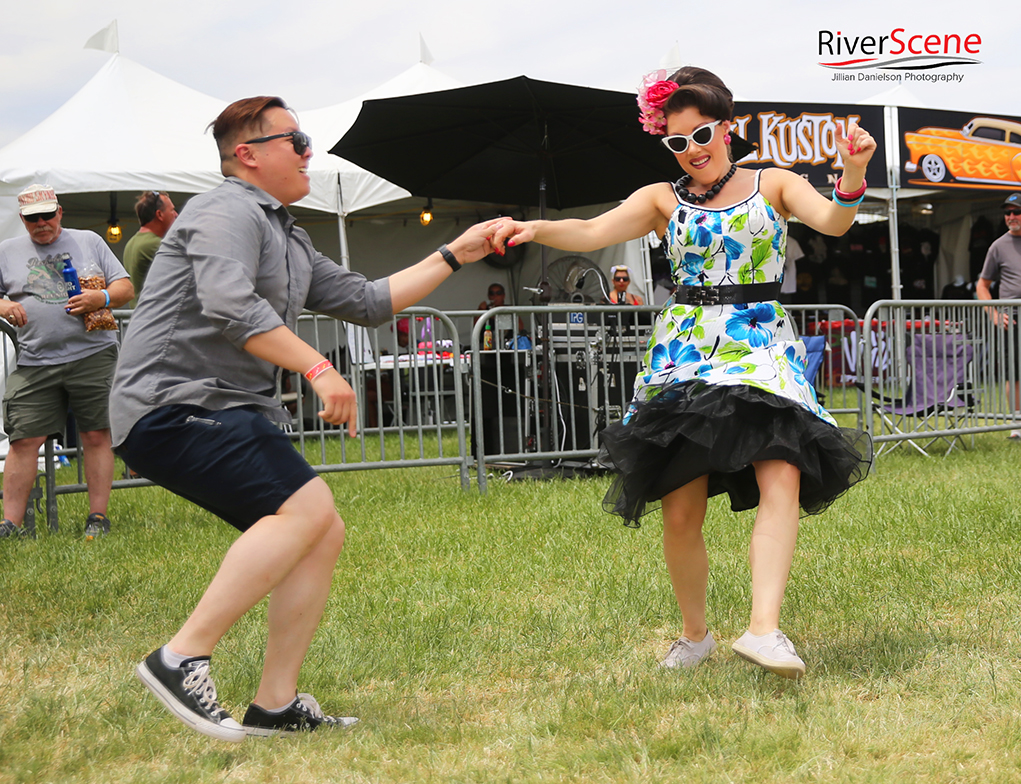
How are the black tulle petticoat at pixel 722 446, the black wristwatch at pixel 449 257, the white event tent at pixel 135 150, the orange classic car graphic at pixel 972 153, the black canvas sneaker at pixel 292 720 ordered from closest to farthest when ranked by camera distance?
the black canvas sneaker at pixel 292 720, the black tulle petticoat at pixel 722 446, the black wristwatch at pixel 449 257, the white event tent at pixel 135 150, the orange classic car graphic at pixel 972 153

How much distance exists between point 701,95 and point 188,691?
2237 mm

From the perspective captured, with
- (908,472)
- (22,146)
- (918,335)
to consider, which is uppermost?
(22,146)

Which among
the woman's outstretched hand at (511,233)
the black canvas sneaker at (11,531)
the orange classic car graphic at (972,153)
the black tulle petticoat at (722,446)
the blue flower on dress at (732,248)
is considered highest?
the orange classic car graphic at (972,153)

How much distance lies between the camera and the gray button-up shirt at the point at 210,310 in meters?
2.34

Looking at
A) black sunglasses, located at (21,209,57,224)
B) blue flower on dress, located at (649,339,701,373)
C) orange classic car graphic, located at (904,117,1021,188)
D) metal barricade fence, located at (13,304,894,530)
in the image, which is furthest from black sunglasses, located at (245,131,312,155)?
orange classic car graphic, located at (904,117,1021,188)

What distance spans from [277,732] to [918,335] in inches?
274

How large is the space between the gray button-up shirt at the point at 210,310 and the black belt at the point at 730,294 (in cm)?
123

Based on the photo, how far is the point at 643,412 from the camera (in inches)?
120

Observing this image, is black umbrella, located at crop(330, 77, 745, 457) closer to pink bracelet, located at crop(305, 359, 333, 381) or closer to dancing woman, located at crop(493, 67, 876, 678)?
dancing woman, located at crop(493, 67, 876, 678)

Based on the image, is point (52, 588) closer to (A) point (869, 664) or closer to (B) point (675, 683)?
(B) point (675, 683)

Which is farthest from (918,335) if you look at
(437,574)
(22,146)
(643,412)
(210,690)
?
(22,146)

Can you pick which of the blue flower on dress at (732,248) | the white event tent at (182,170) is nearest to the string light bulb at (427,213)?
the white event tent at (182,170)

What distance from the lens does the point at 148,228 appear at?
6.36 meters

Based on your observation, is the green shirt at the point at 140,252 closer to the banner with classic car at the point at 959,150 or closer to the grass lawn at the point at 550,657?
the grass lawn at the point at 550,657
